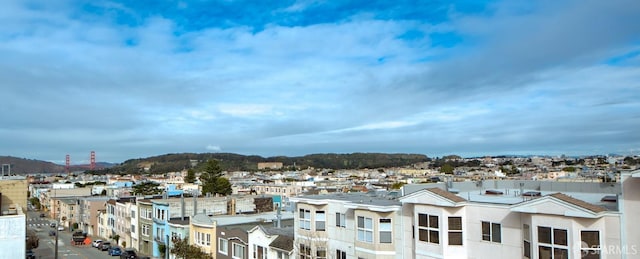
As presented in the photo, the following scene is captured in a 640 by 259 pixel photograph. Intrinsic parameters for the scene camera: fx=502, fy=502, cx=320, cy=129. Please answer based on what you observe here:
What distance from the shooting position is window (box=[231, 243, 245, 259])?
41.4m

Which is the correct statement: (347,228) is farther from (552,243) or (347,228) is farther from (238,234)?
(238,234)

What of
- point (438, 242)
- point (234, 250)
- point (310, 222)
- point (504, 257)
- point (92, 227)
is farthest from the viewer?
point (92, 227)

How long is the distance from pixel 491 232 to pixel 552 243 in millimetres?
3517

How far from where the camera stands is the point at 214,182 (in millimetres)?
108812

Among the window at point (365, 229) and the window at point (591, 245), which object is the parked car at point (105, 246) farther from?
the window at point (591, 245)

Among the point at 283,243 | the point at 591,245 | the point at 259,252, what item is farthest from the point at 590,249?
the point at 259,252

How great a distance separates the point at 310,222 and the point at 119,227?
55676 millimetres

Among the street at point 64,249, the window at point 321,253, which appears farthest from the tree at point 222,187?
the window at point 321,253

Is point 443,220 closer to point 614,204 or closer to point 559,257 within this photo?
point 559,257

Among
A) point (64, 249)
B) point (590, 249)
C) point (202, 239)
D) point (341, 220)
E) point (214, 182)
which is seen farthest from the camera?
point (214, 182)

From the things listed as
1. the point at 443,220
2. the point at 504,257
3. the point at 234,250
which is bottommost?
the point at 234,250

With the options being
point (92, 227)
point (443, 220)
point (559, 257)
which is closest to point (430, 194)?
point (443, 220)

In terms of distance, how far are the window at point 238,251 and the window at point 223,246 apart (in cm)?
134

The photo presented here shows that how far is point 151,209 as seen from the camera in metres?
64.8
